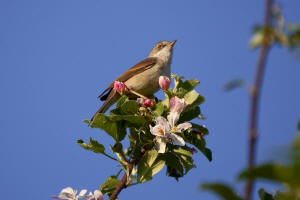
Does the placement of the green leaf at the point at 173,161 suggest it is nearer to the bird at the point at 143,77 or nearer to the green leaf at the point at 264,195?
the green leaf at the point at 264,195

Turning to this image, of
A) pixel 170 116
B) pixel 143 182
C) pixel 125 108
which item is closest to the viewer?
pixel 143 182

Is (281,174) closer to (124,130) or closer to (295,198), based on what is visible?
(295,198)

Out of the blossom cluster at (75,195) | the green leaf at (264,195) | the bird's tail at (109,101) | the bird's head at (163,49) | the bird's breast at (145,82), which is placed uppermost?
the bird's head at (163,49)

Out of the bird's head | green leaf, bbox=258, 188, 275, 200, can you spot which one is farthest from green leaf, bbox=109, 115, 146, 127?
the bird's head

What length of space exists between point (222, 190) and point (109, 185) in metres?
2.47

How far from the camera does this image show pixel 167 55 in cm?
826

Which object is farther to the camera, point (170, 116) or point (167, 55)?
point (167, 55)

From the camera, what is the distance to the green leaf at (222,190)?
4.38 ft

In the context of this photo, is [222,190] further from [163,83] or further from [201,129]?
[163,83]

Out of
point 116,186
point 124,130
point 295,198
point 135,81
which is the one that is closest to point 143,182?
point 116,186

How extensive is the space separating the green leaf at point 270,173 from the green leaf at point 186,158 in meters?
2.57

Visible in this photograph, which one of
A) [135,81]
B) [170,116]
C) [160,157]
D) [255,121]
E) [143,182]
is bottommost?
[255,121]

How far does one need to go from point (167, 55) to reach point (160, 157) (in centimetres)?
467

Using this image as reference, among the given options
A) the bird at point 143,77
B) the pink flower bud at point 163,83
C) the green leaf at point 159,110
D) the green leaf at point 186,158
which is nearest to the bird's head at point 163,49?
the bird at point 143,77
